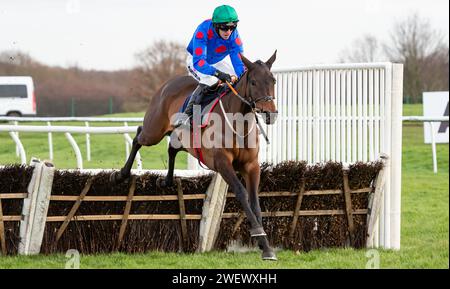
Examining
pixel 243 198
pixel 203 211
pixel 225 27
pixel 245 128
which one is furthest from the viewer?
pixel 203 211

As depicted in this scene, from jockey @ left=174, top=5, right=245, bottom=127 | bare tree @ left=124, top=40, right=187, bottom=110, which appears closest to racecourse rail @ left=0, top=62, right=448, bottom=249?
jockey @ left=174, top=5, right=245, bottom=127

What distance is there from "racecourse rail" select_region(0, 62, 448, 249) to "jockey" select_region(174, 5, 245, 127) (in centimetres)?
119

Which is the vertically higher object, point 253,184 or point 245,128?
point 245,128

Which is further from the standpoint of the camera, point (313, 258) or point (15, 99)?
point (15, 99)

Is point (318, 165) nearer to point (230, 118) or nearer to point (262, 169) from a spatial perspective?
point (262, 169)

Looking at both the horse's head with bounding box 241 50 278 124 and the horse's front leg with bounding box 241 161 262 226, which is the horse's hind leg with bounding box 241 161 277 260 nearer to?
the horse's front leg with bounding box 241 161 262 226

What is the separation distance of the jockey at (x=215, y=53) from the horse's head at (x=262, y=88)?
37 cm

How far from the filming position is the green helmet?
6.07m

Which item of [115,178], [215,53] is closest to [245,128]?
[215,53]

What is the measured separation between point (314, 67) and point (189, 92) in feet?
4.40

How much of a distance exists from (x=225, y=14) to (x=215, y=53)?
0.44 m

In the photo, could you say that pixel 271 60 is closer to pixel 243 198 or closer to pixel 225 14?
pixel 225 14

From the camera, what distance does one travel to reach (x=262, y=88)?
18.6 ft

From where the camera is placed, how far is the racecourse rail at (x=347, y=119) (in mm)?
7227
